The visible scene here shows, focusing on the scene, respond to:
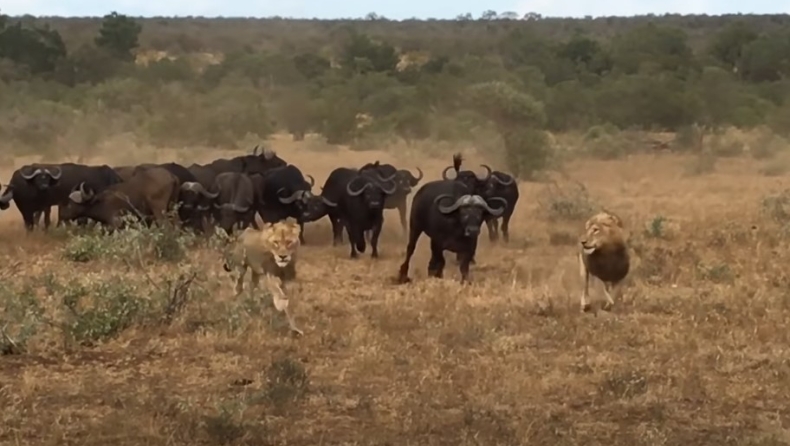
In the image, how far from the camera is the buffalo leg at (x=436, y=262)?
14.7 m

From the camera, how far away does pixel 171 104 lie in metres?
39.3

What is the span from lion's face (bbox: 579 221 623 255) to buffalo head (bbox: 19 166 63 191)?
378 inches

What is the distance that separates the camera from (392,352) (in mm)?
9961

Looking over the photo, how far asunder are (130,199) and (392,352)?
862cm

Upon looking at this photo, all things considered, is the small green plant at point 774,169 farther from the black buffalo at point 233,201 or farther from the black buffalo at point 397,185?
the black buffalo at point 233,201

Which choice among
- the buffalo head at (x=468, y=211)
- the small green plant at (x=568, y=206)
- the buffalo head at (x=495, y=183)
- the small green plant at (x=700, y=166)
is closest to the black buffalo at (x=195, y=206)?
the buffalo head at (x=495, y=183)

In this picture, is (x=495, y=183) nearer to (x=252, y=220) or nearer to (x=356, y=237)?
(x=356, y=237)

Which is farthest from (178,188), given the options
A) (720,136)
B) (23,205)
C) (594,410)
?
(720,136)

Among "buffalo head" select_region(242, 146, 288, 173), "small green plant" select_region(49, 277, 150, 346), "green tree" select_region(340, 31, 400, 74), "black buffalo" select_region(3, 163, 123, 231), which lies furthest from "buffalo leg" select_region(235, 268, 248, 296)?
"green tree" select_region(340, 31, 400, 74)

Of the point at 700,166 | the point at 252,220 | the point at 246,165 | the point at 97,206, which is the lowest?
the point at 700,166

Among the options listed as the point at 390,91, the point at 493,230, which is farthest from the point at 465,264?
the point at 390,91

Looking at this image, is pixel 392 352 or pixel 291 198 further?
pixel 291 198

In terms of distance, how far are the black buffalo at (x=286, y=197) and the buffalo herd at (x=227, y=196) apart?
0.01 meters

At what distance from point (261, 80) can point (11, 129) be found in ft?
61.9
